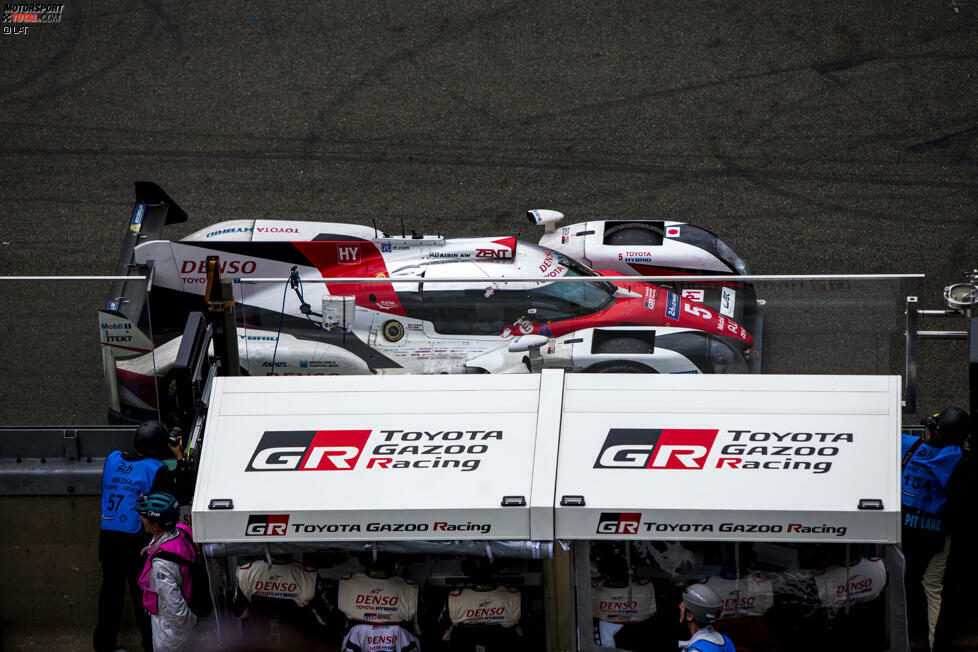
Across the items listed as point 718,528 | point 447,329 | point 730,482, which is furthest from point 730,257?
point 718,528

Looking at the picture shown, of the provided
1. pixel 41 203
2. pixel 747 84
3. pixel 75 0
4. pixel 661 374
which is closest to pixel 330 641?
pixel 661 374

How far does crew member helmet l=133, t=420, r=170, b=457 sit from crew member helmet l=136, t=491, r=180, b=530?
55 cm

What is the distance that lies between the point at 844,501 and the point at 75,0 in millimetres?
14120

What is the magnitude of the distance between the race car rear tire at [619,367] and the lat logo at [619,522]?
1303mm

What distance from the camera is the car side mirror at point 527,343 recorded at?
7.18 meters

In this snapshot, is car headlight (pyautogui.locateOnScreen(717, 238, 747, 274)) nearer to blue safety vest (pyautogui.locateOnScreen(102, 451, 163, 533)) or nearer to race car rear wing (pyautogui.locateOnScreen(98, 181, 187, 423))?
race car rear wing (pyautogui.locateOnScreen(98, 181, 187, 423))

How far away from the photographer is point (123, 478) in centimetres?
711

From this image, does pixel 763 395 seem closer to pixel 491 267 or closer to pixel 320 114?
pixel 491 267

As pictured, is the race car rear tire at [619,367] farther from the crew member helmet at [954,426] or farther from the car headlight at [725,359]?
the crew member helmet at [954,426]

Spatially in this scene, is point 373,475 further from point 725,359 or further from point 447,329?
point 725,359

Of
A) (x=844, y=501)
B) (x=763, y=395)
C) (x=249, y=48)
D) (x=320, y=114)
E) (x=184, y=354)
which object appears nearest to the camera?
(x=844, y=501)

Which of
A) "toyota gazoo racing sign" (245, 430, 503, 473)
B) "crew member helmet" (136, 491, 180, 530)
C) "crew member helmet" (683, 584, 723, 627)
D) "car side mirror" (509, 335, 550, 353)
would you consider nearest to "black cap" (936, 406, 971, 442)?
"crew member helmet" (683, 584, 723, 627)

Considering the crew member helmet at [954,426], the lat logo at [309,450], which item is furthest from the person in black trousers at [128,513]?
the crew member helmet at [954,426]

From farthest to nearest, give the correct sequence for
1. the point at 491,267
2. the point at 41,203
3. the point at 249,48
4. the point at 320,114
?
the point at 249,48 < the point at 320,114 < the point at 41,203 < the point at 491,267
